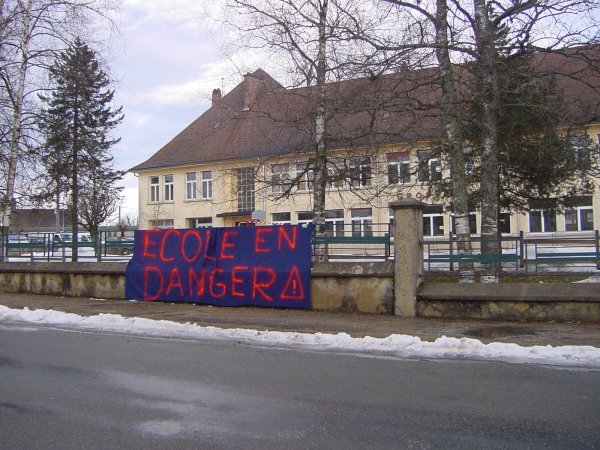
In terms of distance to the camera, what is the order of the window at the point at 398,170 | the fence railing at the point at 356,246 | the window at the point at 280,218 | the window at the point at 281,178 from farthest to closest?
1. the window at the point at 280,218
2. the window at the point at 281,178
3. the window at the point at 398,170
4. the fence railing at the point at 356,246

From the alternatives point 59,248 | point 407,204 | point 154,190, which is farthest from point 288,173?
point 154,190

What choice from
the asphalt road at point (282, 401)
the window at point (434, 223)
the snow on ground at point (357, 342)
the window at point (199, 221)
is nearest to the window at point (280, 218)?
the window at point (199, 221)

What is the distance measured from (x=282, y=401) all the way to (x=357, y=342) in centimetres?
340

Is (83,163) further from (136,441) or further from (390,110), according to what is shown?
(136,441)

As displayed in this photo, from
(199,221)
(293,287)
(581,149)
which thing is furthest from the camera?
(199,221)

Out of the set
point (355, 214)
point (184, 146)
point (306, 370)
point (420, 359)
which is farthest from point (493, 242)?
point (184, 146)

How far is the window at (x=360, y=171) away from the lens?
17875mm

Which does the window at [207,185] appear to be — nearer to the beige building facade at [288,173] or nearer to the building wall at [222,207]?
the beige building facade at [288,173]

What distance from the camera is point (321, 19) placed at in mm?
17547

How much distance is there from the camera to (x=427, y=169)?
58.0 ft

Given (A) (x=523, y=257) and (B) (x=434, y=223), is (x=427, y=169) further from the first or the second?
(B) (x=434, y=223)

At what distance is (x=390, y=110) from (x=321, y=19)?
4.52 m

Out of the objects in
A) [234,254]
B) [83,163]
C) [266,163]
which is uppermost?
[83,163]

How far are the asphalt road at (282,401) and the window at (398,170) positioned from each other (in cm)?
847
